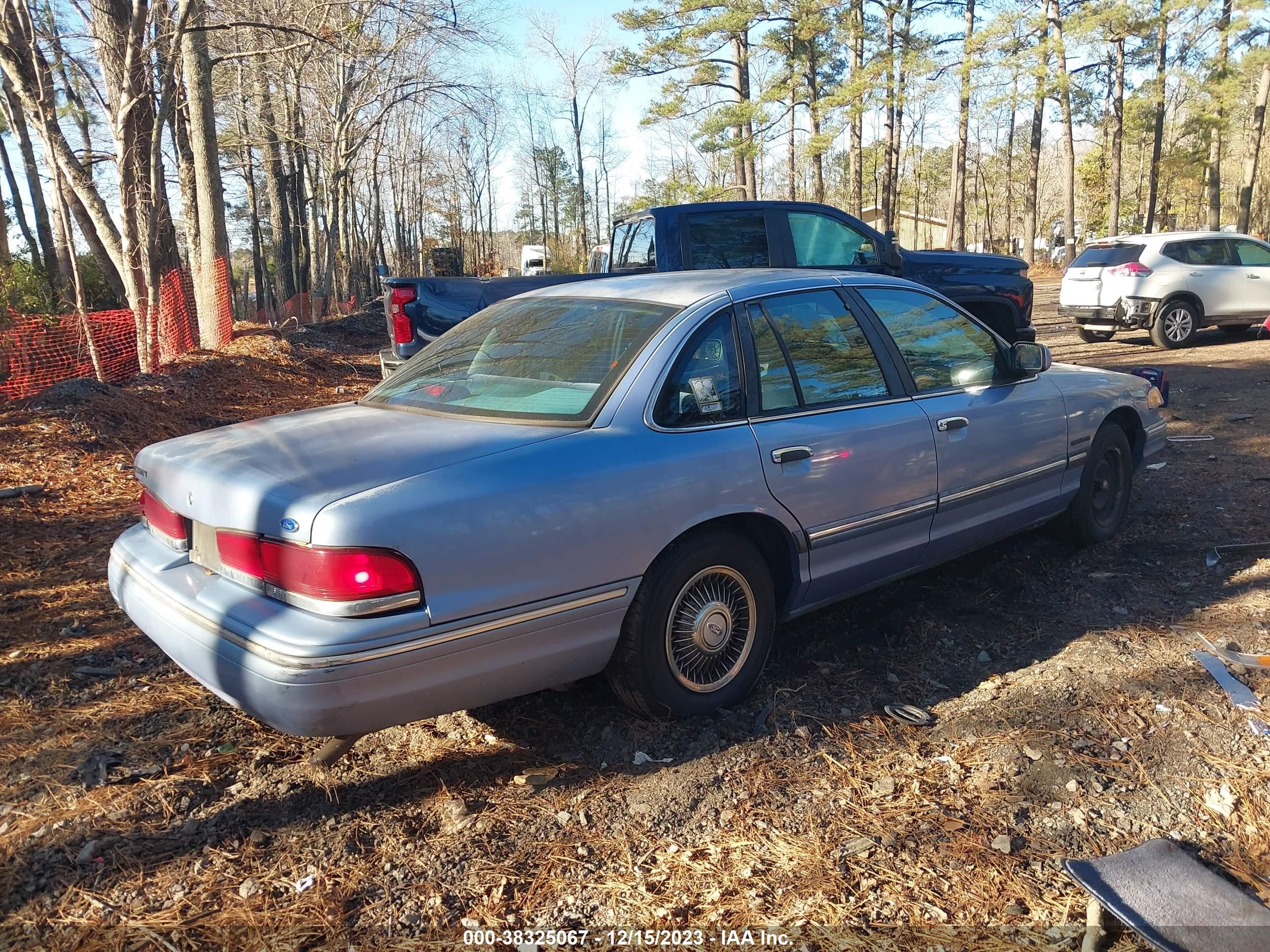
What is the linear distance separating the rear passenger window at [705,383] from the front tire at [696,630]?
0.42m

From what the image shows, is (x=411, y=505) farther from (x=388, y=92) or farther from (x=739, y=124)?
(x=739, y=124)

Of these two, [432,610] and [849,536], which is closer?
[432,610]

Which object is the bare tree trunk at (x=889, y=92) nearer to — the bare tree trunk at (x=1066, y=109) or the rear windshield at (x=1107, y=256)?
the bare tree trunk at (x=1066, y=109)

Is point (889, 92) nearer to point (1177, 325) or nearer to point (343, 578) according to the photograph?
point (1177, 325)

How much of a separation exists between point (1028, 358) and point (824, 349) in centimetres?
132

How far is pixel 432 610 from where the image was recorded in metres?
2.58

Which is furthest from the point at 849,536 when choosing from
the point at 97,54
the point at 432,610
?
the point at 97,54

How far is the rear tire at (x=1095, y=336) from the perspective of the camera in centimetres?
1373

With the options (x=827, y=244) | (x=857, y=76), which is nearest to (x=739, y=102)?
(x=857, y=76)

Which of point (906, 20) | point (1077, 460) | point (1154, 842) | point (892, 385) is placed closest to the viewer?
point (1154, 842)

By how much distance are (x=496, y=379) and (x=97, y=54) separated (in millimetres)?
10518

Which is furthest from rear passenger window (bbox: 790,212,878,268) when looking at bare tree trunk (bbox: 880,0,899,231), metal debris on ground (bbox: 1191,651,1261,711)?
bare tree trunk (bbox: 880,0,899,231)

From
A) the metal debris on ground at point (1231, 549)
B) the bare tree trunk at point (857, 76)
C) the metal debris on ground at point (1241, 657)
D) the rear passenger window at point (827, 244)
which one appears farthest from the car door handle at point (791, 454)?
the bare tree trunk at point (857, 76)

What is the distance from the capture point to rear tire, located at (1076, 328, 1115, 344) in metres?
13.7
